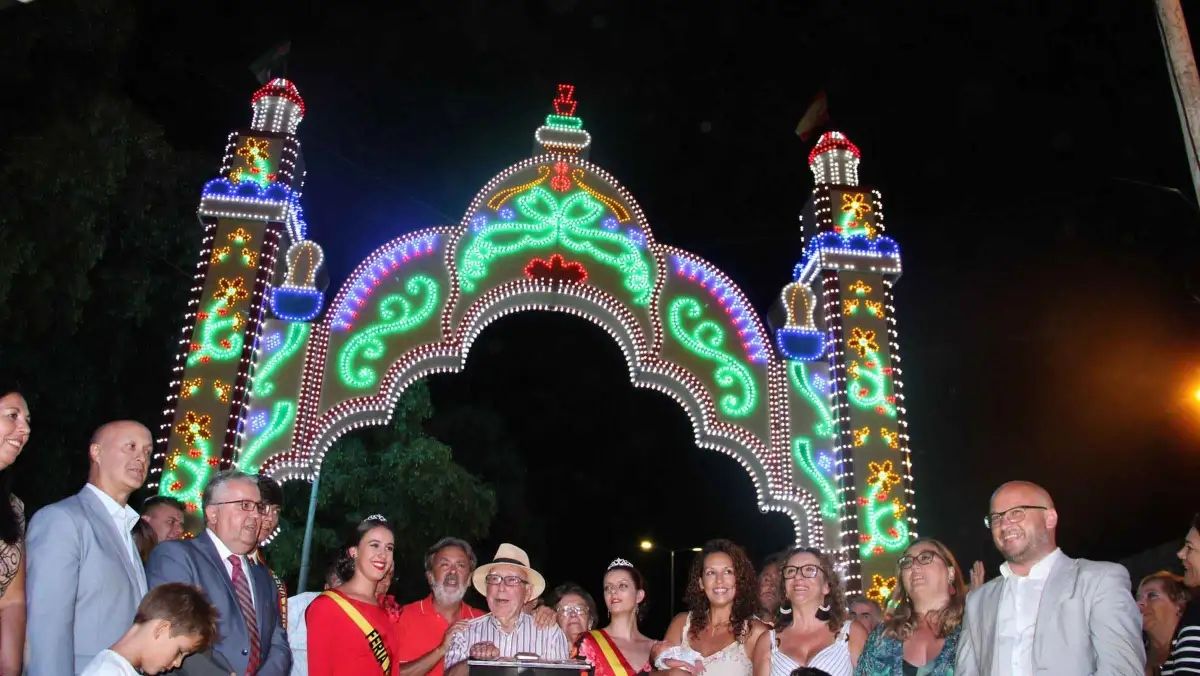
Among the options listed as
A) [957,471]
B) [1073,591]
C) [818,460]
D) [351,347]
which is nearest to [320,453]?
[351,347]

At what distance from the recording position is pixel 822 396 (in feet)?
32.1

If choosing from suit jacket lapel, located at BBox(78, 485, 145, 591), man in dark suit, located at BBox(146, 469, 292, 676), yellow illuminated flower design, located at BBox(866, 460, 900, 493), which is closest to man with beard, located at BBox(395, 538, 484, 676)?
man in dark suit, located at BBox(146, 469, 292, 676)

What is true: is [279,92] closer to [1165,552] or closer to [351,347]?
[351,347]

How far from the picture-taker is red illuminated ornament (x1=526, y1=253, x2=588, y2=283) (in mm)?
9797

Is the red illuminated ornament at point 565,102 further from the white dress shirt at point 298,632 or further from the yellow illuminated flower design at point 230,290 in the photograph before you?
the white dress shirt at point 298,632

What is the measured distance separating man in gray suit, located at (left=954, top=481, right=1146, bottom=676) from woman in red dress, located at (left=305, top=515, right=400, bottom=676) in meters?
2.52

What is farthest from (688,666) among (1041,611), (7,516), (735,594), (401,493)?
(401,493)

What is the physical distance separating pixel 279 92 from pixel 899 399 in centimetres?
696

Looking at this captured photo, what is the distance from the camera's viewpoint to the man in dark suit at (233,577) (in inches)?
149

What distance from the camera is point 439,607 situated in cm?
561

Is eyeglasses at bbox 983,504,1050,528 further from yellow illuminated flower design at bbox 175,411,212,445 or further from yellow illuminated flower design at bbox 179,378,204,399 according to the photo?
yellow illuminated flower design at bbox 179,378,204,399

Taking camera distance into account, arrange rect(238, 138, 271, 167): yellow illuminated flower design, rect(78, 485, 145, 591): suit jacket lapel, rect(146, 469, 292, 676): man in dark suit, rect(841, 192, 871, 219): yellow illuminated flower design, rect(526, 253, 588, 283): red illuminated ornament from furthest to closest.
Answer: rect(841, 192, 871, 219): yellow illuminated flower design < rect(526, 253, 588, 283): red illuminated ornament < rect(238, 138, 271, 167): yellow illuminated flower design < rect(78, 485, 145, 591): suit jacket lapel < rect(146, 469, 292, 676): man in dark suit

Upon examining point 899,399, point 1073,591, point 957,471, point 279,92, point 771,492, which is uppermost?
point 279,92

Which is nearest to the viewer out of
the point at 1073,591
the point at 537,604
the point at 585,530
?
the point at 1073,591
